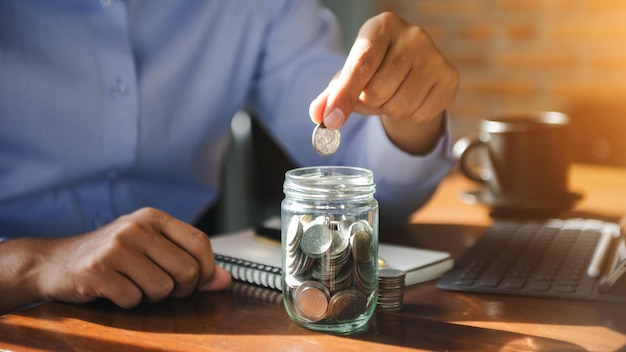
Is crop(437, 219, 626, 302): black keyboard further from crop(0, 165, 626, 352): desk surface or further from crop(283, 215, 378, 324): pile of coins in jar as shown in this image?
crop(283, 215, 378, 324): pile of coins in jar

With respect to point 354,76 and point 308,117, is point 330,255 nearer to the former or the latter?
point 354,76

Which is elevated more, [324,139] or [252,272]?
[324,139]

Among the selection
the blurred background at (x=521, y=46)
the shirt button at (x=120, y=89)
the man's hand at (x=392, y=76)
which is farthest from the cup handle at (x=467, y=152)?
the blurred background at (x=521, y=46)

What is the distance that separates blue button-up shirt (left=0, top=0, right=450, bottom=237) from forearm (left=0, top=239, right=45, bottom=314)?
0.30 metres

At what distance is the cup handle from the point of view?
4.75 feet

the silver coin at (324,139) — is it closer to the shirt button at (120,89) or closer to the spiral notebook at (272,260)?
the spiral notebook at (272,260)

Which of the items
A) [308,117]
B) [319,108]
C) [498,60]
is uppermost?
[319,108]

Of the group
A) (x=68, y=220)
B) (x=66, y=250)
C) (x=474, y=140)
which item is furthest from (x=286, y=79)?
(x=66, y=250)

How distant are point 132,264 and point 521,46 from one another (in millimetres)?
2677

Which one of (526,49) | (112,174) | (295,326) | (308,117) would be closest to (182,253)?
(295,326)

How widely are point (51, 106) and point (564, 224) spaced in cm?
83

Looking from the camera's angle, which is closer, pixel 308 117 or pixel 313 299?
pixel 313 299

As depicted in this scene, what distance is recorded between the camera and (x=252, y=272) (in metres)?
1.01

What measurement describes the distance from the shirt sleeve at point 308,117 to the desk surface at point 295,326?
1.07 feet
